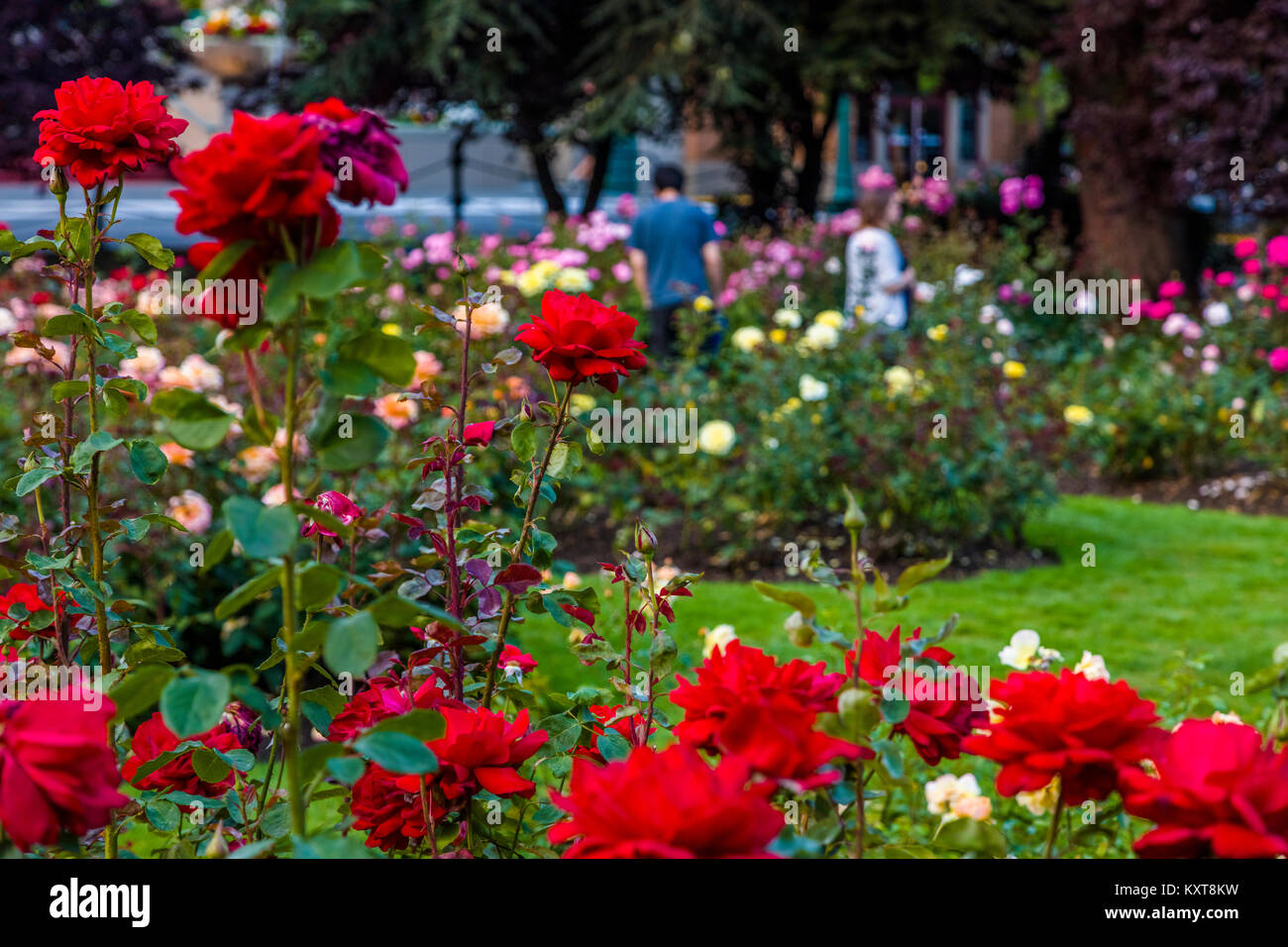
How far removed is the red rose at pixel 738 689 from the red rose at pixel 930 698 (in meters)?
0.04

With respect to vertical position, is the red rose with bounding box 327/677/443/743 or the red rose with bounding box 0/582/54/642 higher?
the red rose with bounding box 0/582/54/642

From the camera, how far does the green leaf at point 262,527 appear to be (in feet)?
2.59

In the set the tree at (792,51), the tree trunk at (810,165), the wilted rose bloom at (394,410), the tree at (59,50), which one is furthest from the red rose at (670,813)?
the tree trunk at (810,165)

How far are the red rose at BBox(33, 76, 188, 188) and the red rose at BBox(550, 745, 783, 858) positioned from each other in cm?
85

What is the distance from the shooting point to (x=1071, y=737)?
871 mm

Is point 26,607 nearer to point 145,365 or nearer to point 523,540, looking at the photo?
point 523,540

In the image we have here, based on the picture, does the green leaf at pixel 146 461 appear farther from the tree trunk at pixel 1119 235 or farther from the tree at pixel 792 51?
the tree at pixel 792 51

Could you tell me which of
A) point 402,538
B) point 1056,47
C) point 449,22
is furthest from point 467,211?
point 402,538

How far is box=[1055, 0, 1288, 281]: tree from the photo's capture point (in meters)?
9.27

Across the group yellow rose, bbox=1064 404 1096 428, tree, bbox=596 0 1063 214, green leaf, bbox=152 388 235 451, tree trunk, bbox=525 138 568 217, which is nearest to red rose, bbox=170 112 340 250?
green leaf, bbox=152 388 235 451

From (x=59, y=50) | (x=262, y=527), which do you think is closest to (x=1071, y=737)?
(x=262, y=527)

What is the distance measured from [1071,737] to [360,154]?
625mm

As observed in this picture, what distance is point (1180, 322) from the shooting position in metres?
7.68

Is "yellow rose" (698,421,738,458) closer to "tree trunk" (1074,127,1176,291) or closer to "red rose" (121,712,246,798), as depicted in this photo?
"red rose" (121,712,246,798)
